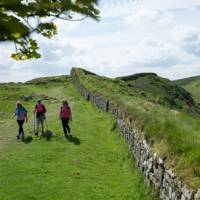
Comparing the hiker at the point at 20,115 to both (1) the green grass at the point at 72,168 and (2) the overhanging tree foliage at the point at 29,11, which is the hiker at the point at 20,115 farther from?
(2) the overhanging tree foliage at the point at 29,11

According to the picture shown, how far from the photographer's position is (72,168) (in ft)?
68.8

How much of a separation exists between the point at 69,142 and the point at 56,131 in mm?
3921

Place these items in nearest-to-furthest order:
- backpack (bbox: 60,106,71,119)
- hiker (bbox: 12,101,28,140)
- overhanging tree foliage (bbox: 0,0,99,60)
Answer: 1. overhanging tree foliage (bbox: 0,0,99,60)
2. backpack (bbox: 60,106,71,119)
3. hiker (bbox: 12,101,28,140)

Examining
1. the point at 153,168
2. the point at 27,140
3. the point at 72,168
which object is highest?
the point at 153,168

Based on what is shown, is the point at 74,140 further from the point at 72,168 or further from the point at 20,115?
the point at 72,168

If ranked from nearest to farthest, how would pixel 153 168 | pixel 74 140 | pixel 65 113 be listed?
pixel 153 168 < pixel 74 140 < pixel 65 113

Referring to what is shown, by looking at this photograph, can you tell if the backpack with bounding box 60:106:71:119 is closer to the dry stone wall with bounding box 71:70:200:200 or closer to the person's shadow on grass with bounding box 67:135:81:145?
the person's shadow on grass with bounding box 67:135:81:145

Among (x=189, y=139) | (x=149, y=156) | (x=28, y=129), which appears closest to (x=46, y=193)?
(x=149, y=156)

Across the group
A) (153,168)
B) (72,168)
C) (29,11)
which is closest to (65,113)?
(72,168)

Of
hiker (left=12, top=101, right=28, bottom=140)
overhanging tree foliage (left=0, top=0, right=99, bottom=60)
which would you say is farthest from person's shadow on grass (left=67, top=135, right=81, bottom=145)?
overhanging tree foliage (left=0, top=0, right=99, bottom=60)

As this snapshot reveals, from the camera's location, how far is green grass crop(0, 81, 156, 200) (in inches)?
686

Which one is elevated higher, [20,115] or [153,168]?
[20,115]

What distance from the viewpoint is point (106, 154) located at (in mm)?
23672

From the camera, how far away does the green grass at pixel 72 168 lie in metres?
17.4
